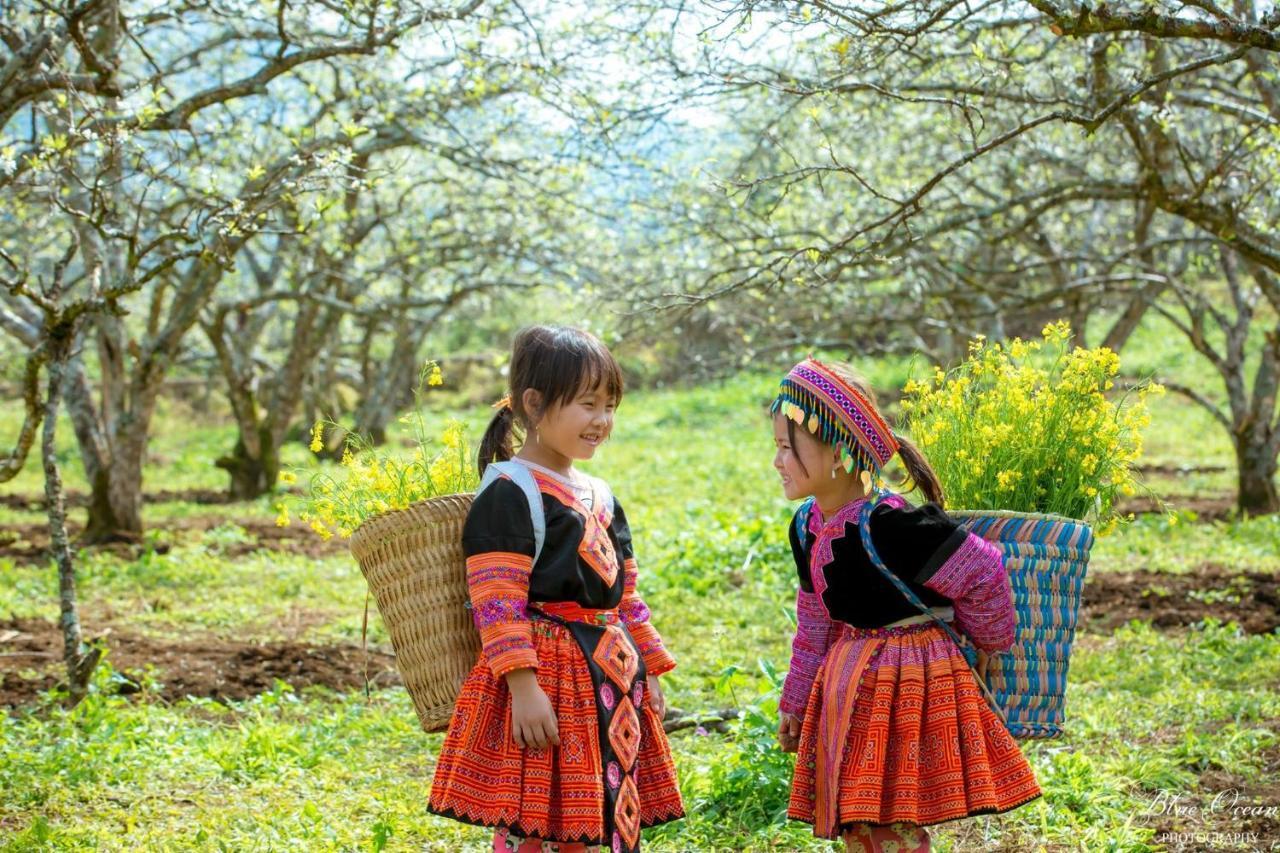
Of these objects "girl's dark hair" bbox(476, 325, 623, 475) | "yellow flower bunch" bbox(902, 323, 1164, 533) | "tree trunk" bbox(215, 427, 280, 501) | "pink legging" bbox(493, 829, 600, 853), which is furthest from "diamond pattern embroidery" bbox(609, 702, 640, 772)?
"tree trunk" bbox(215, 427, 280, 501)

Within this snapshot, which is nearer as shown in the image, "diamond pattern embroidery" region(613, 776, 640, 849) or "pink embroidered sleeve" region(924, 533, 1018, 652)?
"pink embroidered sleeve" region(924, 533, 1018, 652)

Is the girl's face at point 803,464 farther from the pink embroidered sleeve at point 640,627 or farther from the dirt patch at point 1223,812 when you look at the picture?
the dirt patch at point 1223,812

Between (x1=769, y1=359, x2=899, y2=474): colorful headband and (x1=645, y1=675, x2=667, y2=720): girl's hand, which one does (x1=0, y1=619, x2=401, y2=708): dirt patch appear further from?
(x1=769, y1=359, x2=899, y2=474): colorful headband

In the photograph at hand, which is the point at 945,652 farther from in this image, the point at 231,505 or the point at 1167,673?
the point at 231,505

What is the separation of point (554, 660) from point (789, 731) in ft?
2.13

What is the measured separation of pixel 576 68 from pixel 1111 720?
4159 millimetres

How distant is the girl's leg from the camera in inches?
115

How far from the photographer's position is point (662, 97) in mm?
6367

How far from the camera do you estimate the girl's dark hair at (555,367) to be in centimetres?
302

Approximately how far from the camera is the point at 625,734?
3.02 m

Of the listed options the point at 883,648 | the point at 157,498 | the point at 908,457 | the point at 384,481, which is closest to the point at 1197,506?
the point at 908,457

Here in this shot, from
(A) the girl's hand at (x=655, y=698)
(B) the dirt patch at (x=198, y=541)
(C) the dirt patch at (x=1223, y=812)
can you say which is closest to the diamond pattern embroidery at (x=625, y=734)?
(A) the girl's hand at (x=655, y=698)

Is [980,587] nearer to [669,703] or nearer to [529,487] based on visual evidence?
[529,487]

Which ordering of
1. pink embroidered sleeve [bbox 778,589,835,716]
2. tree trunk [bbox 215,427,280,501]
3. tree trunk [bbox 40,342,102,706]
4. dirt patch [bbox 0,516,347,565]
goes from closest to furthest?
pink embroidered sleeve [bbox 778,589,835,716], tree trunk [bbox 40,342,102,706], dirt patch [bbox 0,516,347,565], tree trunk [bbox 215,427,280,501]
